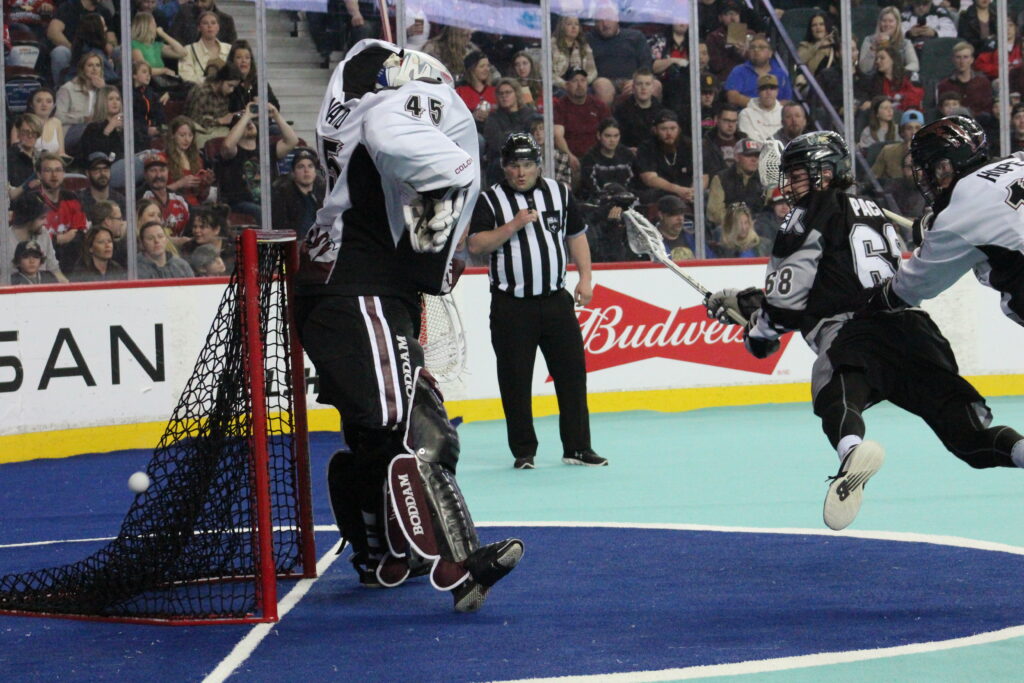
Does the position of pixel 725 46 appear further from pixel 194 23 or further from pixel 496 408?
pixel 194 23

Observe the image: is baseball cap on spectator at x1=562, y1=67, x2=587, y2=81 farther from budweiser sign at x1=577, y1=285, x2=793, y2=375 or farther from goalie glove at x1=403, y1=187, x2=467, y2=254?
goalie glove at x1=403, y1=187, x2=467, y2=254

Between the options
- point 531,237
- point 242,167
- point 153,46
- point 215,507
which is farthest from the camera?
point 242,167

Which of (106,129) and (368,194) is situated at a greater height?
(106,129)

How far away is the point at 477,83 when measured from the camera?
11.2m

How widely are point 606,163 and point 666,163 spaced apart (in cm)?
47

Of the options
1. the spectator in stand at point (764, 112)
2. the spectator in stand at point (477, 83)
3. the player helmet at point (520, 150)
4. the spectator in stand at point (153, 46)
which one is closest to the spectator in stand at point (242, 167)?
the spectator in stand at point (153, 46)

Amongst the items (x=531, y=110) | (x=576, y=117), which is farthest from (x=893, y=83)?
(x=531, y=110)

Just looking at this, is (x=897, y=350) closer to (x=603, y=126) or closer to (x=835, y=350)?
(x=835, y=350)

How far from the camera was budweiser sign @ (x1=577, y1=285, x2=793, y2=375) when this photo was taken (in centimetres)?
999

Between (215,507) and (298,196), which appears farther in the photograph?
(298,196)

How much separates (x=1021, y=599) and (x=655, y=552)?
4.36ft

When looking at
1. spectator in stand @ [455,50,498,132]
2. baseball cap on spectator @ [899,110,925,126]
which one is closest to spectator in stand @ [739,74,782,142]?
baseball cap on spectator @ [899,110,925,126]

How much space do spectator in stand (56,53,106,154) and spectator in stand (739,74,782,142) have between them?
5.05 meters

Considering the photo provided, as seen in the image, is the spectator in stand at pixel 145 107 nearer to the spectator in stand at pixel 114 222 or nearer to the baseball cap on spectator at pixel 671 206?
the spectator in stand at pixel 114 222
